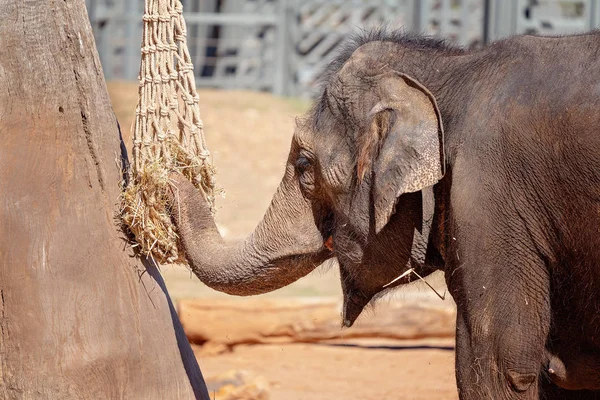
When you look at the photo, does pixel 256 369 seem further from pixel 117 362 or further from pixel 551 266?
pixel 551 266

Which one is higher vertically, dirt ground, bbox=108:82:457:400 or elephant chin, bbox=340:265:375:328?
elephant chin, bbox=340:265:375:328

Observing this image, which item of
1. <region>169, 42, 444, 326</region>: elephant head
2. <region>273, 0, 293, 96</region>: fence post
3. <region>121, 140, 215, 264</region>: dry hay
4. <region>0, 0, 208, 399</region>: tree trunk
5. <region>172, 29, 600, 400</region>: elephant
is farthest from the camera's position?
<region>273, 0, 293, 96</region>: fence post

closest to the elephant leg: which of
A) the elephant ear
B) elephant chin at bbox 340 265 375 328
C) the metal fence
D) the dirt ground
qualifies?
the elephant ear

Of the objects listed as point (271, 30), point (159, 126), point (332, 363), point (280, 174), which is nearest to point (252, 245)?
point (159, 126)

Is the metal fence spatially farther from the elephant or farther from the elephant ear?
the elephant ear

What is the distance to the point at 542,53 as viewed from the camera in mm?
3029

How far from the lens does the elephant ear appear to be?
2992mm

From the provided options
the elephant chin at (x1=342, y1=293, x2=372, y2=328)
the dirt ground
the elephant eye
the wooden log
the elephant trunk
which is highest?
the elephant eye

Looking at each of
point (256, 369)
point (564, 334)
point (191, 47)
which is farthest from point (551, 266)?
point (191, 47)

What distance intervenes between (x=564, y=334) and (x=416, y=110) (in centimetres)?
86

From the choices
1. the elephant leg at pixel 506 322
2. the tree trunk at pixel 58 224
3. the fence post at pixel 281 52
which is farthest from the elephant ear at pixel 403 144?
the fence post at pixel 281 52

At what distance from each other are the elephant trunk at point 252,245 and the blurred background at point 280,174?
0.77ft

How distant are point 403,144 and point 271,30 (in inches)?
551

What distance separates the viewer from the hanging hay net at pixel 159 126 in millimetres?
3410
